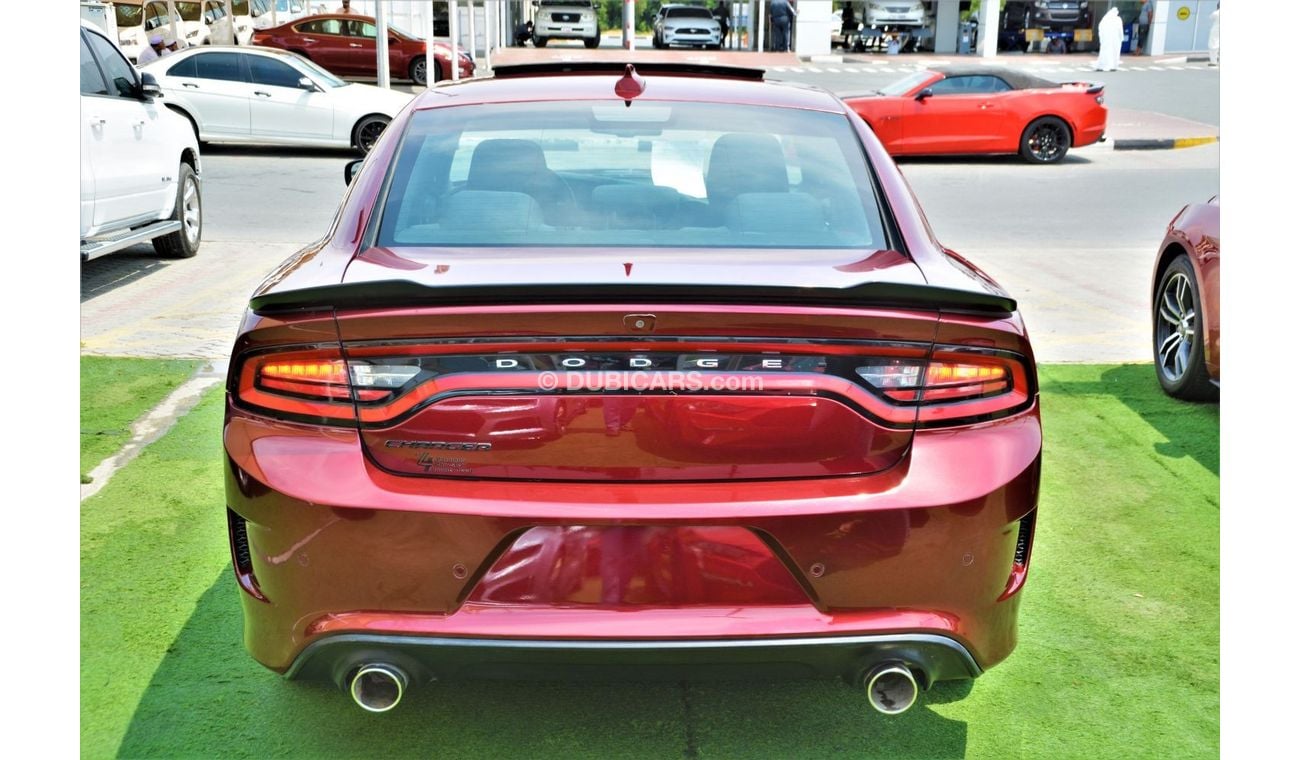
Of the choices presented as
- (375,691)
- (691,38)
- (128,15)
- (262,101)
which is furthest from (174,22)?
(375,691)

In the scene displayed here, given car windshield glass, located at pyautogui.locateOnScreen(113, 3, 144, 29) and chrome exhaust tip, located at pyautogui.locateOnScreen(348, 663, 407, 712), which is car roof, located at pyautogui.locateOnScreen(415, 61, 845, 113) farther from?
car windshield glass, located at pyautogui.locateOnScreen(113, 3, 144, 29)

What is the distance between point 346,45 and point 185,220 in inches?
711

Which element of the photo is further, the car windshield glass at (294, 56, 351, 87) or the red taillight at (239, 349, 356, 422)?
the car windshield glass at (294, 56, 351, 87)

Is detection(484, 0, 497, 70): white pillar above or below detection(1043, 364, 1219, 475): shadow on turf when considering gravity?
above

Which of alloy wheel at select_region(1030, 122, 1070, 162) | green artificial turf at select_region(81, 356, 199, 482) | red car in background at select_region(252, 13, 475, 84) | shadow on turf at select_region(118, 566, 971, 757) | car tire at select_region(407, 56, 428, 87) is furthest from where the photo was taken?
car tire at select_region(407, 56, 428, 87)

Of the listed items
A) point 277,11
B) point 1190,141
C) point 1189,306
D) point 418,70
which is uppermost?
point 277,11

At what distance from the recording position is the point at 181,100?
1705 cm

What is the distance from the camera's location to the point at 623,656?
2.57m

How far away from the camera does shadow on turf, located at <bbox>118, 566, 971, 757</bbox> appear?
312 centimetres

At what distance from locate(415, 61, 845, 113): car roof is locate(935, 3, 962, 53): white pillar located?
160ft

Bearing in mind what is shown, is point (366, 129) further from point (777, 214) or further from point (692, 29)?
point (692, 29)

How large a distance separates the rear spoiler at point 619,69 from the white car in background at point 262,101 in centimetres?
1309

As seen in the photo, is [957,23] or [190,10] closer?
[190,10]

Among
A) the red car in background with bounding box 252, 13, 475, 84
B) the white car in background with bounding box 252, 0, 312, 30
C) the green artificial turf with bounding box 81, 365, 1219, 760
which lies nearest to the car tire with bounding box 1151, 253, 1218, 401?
the green artificial turf with bounding box 81, 365, 1219, 760
